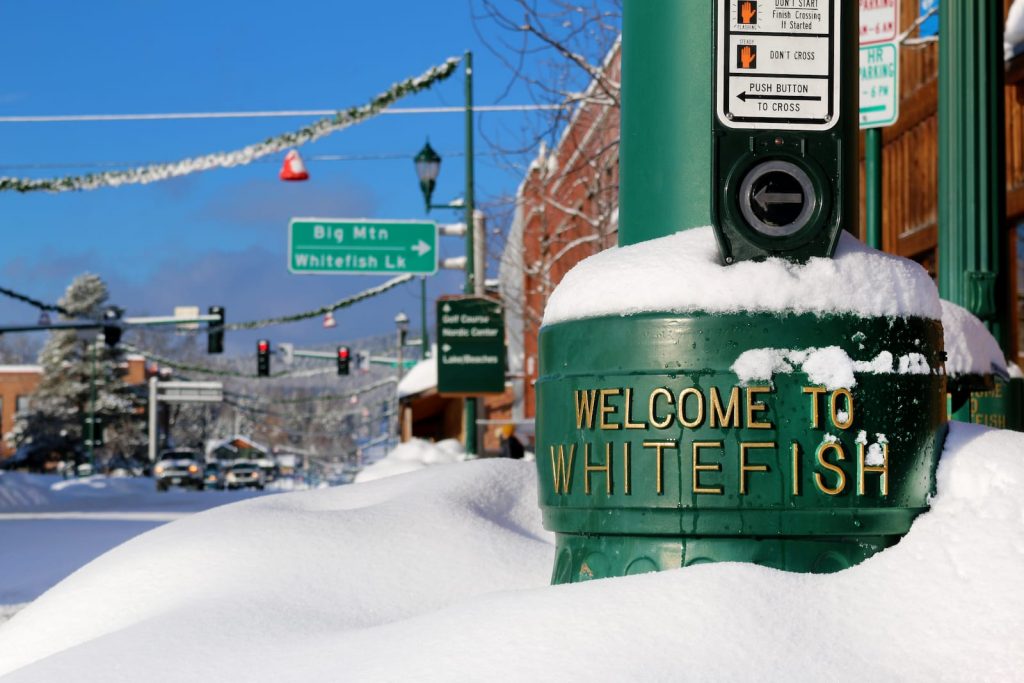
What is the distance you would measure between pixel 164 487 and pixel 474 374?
36.6 meters

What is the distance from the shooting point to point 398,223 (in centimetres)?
2503

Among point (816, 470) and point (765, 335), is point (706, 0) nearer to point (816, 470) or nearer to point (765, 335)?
point (765, 335)

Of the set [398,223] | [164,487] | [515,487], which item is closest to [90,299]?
[164,487]

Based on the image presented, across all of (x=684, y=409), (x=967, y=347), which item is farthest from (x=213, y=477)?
(x=684, y=409)

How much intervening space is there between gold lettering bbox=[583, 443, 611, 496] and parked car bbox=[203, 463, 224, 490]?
197 feet

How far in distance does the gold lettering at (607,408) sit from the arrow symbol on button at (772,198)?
1.98ft

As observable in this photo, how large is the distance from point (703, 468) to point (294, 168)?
1855 centimetres

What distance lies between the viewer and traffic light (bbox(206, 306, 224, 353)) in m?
44.8

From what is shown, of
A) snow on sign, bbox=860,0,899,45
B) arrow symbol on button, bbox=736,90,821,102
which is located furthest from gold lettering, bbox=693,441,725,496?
snow on sign, bbox=860,0,899,45

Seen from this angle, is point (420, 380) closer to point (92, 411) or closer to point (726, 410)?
point (726, 410)

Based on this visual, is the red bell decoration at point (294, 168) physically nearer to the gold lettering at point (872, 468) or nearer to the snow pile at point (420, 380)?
the snow pile at point (420, 380)

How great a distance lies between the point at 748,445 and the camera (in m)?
3.64

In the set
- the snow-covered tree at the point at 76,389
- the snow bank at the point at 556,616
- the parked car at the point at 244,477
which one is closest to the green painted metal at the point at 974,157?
the snow bank at the point at 556,616

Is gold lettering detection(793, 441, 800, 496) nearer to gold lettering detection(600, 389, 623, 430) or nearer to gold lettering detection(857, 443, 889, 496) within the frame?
gold lettering detection(857, 443, 889, 496)
